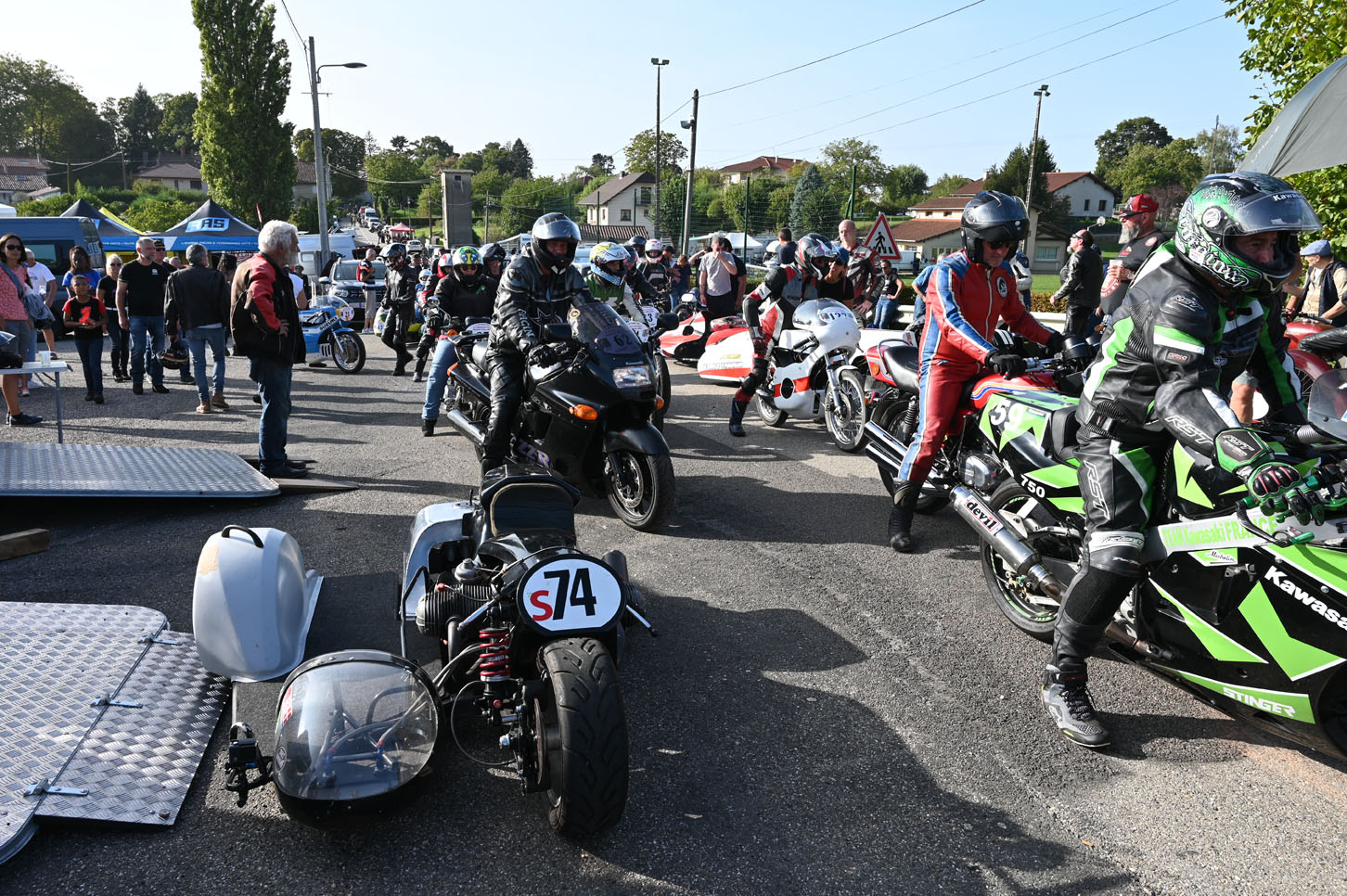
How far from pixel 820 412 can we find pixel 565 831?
6.95 m

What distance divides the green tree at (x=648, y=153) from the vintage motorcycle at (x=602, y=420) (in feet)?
309

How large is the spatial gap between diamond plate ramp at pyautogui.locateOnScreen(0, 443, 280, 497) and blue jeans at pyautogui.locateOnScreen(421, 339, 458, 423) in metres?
2.05

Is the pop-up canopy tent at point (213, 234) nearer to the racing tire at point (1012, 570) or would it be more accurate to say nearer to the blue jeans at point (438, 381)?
the blue jeans at point (438, 381)

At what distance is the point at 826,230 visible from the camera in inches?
1683

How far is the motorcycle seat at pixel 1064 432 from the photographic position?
4215 millimetres

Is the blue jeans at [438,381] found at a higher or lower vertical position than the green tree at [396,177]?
lower

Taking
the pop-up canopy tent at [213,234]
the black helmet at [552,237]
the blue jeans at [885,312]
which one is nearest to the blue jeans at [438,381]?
the black helmet at [552,237]

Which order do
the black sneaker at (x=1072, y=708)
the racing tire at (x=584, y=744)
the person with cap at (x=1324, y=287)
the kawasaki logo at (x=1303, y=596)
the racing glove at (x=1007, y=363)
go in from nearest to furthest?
the racing tire at (x=584, y=744) → the kawasaki logo at (x=1303, y=596) → the black sneaker at (x=1072, y=708) → the racing glove at (x=1007, y=363) → the person with cap at (x=1324, y=287)

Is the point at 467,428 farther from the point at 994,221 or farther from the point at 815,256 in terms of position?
the point at 994,221

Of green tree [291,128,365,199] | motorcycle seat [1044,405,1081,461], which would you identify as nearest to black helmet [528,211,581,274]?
motorcycle seat [1044,405,1081,461]

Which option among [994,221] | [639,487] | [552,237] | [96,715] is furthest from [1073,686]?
[552,237]

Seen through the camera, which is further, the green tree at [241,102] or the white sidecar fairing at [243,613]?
the green tree at [241,102]

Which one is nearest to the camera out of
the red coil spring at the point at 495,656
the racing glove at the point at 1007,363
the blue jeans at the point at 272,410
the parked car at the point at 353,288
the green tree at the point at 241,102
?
the red coil spring at the point at 495,656

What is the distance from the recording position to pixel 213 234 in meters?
26.0
